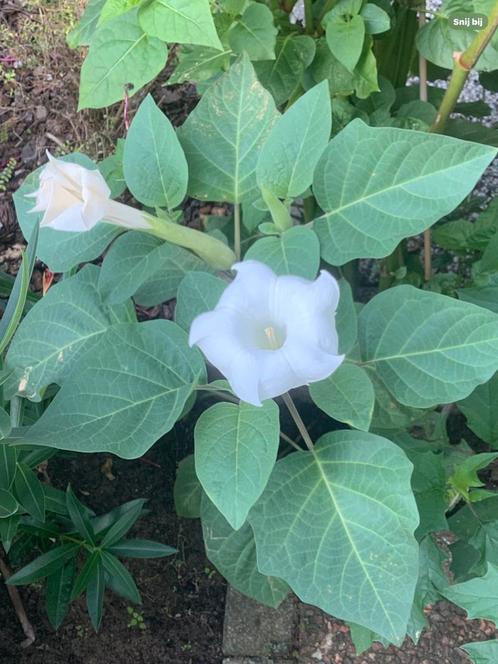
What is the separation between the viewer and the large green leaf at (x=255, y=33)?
1.13 meters

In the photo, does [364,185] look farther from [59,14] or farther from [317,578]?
[59,14]

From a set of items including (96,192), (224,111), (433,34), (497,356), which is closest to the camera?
(96,192)

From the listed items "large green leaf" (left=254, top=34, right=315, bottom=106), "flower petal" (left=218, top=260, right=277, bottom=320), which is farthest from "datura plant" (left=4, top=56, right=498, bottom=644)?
"large green leaf" (left=254, top=34, right=315, bottom=106)

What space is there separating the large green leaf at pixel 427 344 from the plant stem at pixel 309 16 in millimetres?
556

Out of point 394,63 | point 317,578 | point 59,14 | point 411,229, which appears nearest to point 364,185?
point 411,229

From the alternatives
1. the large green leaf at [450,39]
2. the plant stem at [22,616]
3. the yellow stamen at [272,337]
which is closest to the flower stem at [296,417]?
the yellow stamen at [272,337]

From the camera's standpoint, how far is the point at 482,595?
0.87m

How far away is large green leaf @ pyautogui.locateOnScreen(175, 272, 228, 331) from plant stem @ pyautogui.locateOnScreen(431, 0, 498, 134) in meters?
0.52

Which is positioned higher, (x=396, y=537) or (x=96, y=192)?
(x=96, y=192)

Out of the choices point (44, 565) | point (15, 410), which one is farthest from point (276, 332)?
point (44, 565)

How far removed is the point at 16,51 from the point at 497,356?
154 cm

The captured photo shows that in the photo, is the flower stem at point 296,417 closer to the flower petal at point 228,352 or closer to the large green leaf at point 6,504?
the flower petal at point 228,352

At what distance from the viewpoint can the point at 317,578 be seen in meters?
0.89

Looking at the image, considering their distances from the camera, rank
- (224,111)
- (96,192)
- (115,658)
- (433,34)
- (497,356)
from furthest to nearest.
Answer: (115,658), (433,34), (224,111), (497,356), (96,192)
